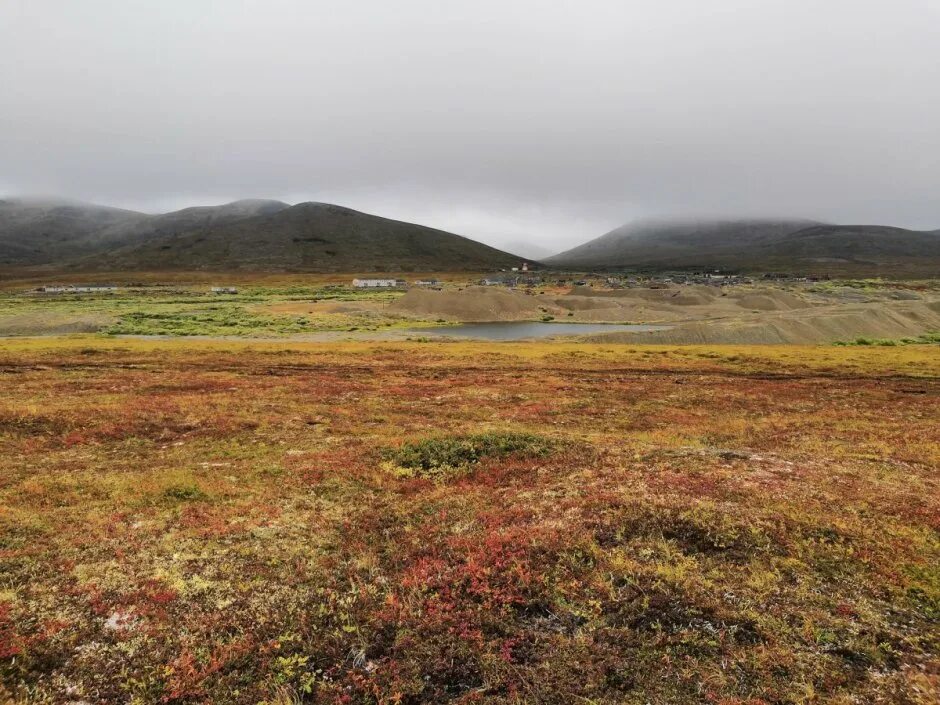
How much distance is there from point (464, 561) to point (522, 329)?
92972 millimetres

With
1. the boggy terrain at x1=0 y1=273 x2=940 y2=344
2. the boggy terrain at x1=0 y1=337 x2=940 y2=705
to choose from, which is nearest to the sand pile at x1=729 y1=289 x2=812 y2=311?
the boggy terrain at x1=0 y1=273 x2=940 y2=344

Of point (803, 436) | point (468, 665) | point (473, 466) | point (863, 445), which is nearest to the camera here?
point (468, 665)

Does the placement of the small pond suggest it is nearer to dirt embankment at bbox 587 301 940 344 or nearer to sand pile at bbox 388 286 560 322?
sand pile at bbox 388 286 560 322

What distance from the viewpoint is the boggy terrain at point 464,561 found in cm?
771

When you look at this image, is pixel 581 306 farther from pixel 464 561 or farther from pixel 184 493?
pixel 464 561

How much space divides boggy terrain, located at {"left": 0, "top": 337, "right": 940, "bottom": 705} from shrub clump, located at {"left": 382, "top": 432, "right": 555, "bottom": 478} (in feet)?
0.42

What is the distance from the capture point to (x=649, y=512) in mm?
12305

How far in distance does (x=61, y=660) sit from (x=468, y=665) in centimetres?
638

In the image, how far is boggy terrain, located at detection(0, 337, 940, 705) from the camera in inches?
303

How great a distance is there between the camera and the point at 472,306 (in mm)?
116750

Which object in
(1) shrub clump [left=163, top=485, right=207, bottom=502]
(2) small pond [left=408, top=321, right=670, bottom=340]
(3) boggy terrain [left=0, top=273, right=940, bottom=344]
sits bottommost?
(2) small pond [left=408, top=321, right=670, bottom=340]

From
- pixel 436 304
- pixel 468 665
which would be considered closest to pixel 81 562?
pixel 468 665

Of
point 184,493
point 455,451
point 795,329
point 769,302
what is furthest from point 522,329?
point 184,493

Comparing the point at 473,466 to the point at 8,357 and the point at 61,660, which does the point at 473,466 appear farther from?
the point at 8,357
